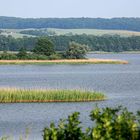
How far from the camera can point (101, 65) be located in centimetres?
8588

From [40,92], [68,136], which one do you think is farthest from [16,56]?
[68,136]

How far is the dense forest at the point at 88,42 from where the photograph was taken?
415 ft

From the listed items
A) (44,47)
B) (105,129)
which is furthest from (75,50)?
(105,129)

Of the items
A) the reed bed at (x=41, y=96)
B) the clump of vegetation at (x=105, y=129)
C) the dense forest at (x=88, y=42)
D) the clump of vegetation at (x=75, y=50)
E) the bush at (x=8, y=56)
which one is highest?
Answer: the clump of vegetation at (x=105, y=129)

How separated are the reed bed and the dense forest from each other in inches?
3597

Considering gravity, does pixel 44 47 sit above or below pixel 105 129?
below

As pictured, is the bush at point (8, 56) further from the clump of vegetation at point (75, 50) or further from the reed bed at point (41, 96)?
the reed bed at point (41, 96)

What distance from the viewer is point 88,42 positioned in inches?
5428

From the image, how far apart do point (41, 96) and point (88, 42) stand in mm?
105386

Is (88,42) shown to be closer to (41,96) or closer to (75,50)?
(75,50)

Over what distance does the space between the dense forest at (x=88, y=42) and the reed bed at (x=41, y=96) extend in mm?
91374

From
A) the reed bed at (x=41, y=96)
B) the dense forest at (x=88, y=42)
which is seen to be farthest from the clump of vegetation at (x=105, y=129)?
the dense forest at (x=88, y=42)

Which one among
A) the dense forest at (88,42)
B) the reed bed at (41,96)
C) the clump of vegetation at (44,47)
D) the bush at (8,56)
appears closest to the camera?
the reed bed at (41,96)

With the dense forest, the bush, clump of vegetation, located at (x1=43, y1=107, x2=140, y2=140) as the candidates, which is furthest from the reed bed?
the dense forest
